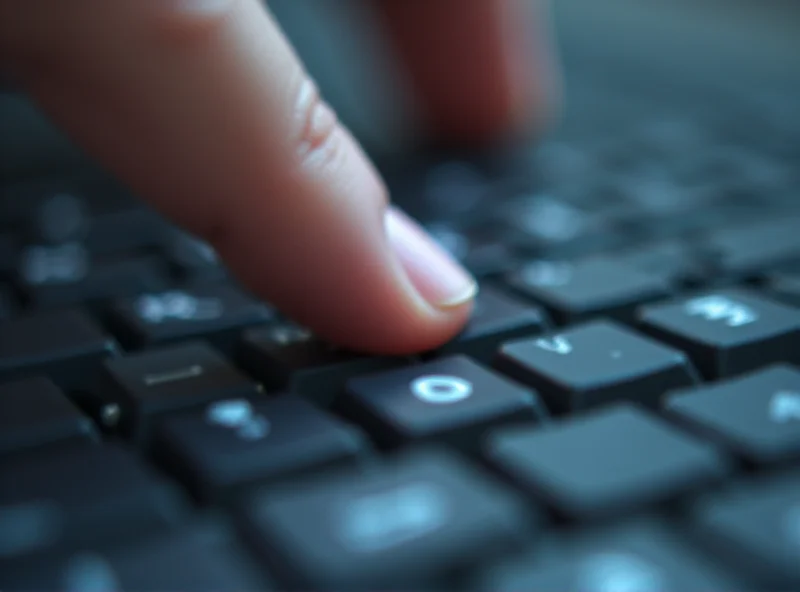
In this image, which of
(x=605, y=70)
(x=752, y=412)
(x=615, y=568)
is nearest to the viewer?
(x=615, y=568)

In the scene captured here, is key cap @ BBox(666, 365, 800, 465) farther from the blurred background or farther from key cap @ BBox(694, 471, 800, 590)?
the blurred background

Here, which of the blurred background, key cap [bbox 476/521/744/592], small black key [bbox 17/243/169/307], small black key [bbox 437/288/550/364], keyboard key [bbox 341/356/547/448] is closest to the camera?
key cap [bbox 476/521/744/592]

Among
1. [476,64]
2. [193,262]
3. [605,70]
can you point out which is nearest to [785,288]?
[193,262]

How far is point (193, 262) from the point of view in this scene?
73cm

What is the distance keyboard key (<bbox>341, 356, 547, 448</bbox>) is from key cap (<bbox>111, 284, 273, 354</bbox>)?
135mm

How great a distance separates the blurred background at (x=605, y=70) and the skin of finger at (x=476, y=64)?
3cm

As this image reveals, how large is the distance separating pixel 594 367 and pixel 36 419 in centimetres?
27

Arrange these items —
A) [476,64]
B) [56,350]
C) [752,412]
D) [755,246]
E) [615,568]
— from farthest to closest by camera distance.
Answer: [476,64]
[755,246]
[56,350]
[752,412]
[615,568]

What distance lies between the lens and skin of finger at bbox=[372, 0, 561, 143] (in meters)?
1.19

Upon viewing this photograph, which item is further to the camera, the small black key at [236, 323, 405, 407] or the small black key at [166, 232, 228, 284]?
the small black key at [166, 232, 228, 284]

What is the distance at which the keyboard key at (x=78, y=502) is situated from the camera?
13.9 inches

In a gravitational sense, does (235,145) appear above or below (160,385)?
above

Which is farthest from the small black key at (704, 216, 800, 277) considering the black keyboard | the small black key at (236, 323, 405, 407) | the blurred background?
the blurred background

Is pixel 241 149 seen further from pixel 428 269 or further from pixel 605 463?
pixel 605 463
